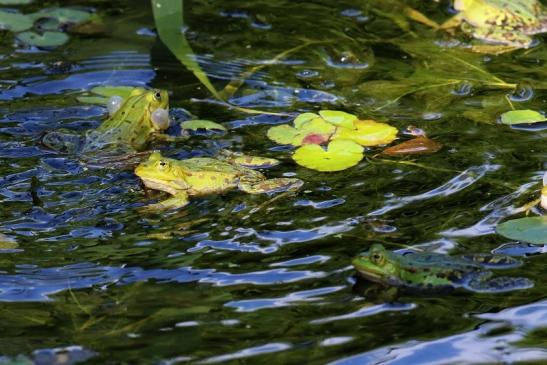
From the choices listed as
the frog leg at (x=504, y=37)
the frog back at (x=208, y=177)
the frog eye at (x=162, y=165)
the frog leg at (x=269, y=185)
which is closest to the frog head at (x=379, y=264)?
the frog leg at (x=269, y=185)

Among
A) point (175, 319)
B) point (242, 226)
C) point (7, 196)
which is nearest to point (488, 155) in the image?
point (242, 226)

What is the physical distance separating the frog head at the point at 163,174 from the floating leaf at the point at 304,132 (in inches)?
21.8

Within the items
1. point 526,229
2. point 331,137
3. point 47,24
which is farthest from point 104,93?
point 526,229

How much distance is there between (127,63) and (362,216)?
1.82 m

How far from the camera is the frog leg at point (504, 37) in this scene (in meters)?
4.76

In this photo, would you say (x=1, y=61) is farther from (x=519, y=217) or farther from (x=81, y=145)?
(x=519, y=217)

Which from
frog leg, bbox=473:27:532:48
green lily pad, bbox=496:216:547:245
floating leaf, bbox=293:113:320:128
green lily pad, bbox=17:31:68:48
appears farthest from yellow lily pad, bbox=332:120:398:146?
green lily pad, bbox=17:31:68:48

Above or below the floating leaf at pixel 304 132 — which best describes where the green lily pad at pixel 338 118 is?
above

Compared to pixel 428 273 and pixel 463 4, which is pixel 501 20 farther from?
pixel 428 273

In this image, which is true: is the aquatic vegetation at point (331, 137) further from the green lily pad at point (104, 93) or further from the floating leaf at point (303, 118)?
the green lily pad at point (104, 93)

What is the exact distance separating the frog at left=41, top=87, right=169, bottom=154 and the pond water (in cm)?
10

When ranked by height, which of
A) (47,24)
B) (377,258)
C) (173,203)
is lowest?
(173,203)

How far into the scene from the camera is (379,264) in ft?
9.09

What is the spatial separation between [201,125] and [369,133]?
69 cm
